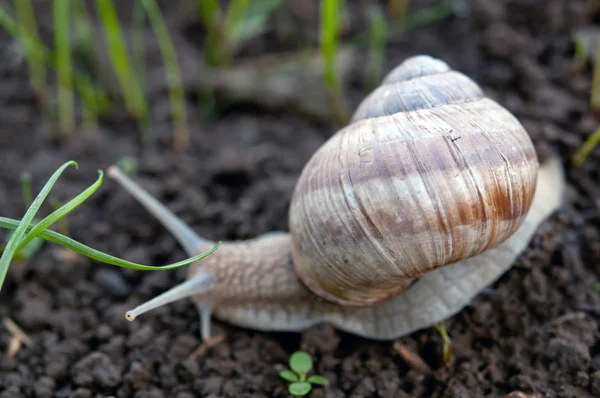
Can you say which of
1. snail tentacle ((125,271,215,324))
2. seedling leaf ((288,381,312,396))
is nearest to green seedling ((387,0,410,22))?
snail tentacle ((125,271,215,324))

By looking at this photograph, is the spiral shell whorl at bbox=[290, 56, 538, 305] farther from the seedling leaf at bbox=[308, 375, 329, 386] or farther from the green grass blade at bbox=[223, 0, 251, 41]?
the green grass blade at bbox=[223, 0, 251, 41]

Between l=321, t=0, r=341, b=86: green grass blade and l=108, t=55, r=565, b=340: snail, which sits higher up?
l=321, t=0, r=341, b=86: green grass blade

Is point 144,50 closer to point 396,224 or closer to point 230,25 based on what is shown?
point 230,25

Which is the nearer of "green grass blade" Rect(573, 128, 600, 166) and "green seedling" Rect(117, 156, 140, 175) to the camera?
"green grass blade" Rect(573, 128, 600, 166)

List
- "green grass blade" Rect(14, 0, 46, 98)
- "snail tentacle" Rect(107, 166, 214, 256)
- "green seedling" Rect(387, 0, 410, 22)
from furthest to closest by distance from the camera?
1. "green seedling" Rect(387, 0, 410, 22)
2. "green grass blade" Rect(14, 0, 46, 98)
3. "snail tentacle" Rect(107, 166, 214, 256)

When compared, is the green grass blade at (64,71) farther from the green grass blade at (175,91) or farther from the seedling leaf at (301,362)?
the seedling leaf at (301,362)

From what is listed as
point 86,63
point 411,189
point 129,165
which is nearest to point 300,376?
point 411,189
